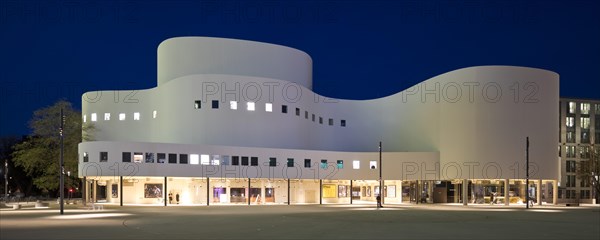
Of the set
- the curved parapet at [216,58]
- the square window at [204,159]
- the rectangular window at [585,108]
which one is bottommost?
the square window at [204,159]

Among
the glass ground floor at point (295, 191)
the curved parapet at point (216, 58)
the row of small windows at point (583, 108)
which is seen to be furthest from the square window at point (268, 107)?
the row of small windows at point (583, 108)

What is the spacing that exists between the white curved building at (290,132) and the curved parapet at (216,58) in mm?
132

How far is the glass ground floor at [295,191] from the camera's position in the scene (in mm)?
65500

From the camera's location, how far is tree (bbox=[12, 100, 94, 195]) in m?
71.8

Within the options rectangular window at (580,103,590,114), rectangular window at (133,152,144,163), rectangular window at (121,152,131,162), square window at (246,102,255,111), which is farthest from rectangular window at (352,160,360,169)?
rectangular window at (580,103,590,114)

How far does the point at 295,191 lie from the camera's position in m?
73.4

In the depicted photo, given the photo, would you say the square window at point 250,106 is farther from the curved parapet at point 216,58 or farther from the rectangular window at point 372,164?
the rectangular window at point 372,164

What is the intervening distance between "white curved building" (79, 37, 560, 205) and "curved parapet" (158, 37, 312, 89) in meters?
0.13

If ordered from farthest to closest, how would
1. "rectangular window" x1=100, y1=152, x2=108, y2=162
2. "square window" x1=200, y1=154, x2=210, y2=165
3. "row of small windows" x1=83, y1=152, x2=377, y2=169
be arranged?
"square window" x1=200, y1=154, x2=210, y2=165 < "row of small windows" x1=83, y1=152, x2=377, y2=169 < "rectangular window" x1=100, y1=152, x2=108, y2=162

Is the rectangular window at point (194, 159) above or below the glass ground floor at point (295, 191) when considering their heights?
above

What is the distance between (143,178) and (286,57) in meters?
26.1

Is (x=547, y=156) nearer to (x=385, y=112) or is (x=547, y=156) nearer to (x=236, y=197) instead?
(x=385, y=112)

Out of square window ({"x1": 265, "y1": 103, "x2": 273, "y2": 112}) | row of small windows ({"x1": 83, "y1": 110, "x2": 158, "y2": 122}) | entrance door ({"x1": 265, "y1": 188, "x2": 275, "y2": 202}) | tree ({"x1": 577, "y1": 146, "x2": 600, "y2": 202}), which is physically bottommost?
entrance door ({"x1": 265, "y1": 188, "x2": 275, "y2": 202})

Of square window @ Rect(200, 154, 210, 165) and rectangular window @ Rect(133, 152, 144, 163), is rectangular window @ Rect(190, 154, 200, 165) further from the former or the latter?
rectangular window @ Rect(133, 152, 144, 163)
